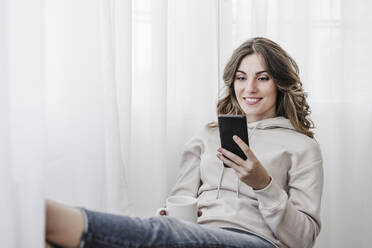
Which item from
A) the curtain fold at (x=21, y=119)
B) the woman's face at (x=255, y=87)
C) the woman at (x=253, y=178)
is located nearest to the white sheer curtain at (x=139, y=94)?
the curtain fold at (x=21, y=119)

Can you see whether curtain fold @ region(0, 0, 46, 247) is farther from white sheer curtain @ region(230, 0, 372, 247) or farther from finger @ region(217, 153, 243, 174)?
white sheer curtain @ region(230, 0, 372, 247)

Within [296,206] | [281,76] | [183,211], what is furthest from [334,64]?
[183,211]

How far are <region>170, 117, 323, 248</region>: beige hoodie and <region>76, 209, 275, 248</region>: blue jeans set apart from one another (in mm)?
153

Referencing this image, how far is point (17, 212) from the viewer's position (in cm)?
67

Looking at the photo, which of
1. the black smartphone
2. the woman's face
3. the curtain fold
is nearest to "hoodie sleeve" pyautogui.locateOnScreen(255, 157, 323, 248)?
the black smartphone

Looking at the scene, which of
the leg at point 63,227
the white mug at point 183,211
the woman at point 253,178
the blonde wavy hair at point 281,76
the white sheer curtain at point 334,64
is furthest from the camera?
the white sheer curtain at point 334,64

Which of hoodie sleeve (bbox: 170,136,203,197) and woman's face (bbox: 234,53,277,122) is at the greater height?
woman's face (bbox: 234,53,277,122)

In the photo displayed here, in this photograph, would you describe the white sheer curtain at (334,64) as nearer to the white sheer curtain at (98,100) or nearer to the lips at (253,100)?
the white sheer curtain at (98,100)

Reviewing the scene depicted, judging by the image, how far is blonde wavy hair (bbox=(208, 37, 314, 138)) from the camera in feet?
3.94

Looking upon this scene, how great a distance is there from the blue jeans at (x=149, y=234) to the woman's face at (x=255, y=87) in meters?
0.48

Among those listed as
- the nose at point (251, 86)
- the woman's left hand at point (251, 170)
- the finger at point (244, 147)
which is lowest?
the woman's left hand at point (251, 170)

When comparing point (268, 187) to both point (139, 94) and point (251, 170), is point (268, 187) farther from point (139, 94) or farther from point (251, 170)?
point (139, 94)

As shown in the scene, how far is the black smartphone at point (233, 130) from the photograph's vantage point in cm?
100

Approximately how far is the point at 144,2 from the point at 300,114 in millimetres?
636
